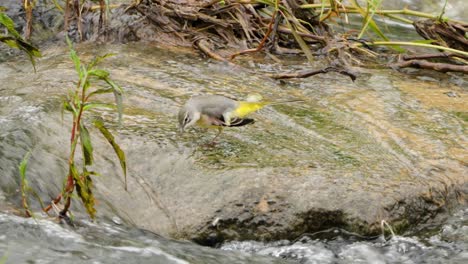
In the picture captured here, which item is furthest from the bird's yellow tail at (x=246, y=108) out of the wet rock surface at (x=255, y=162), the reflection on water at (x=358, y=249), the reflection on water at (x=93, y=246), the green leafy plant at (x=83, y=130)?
the green leafy plant at (x=83, y=130)

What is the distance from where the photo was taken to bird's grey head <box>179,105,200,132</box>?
4332 mm

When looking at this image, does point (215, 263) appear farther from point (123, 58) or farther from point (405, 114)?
point (123, 58)

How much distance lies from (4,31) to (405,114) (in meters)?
3.59

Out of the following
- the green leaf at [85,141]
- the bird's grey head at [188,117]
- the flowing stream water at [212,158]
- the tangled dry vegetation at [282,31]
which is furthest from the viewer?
the tangled dry vegetation at [282,31]

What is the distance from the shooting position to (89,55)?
20.9 feet

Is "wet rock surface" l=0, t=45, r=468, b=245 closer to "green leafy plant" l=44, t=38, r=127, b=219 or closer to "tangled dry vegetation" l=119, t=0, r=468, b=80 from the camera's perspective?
"green leafy plant" l=44, t=38, r=127, b=219

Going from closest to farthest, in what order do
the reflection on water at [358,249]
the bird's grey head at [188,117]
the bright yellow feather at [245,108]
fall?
the reflection on water at [358,249]
the bird's grey head at [188,117]
the bright yellow feather at [245,108]

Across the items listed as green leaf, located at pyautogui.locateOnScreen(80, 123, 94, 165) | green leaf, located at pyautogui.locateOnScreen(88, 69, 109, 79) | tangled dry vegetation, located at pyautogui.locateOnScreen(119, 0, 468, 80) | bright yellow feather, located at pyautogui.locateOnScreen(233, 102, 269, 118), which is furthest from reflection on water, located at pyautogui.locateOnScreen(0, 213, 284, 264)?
tangled dry vegetation, located at pyautogui.locateOnScreen(119, 0, 468, 80)

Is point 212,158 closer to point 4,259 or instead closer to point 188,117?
point 188,117

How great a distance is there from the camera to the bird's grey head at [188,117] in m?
4.33

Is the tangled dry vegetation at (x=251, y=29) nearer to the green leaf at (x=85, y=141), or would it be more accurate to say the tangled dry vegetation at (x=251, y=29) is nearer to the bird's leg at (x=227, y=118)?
the bird's leg at (x=227, y=118)

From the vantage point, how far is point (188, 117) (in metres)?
4.34

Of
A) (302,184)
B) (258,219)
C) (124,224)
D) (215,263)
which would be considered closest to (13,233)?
(124,224)

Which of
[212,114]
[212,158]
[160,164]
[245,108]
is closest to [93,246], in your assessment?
[160,164]
